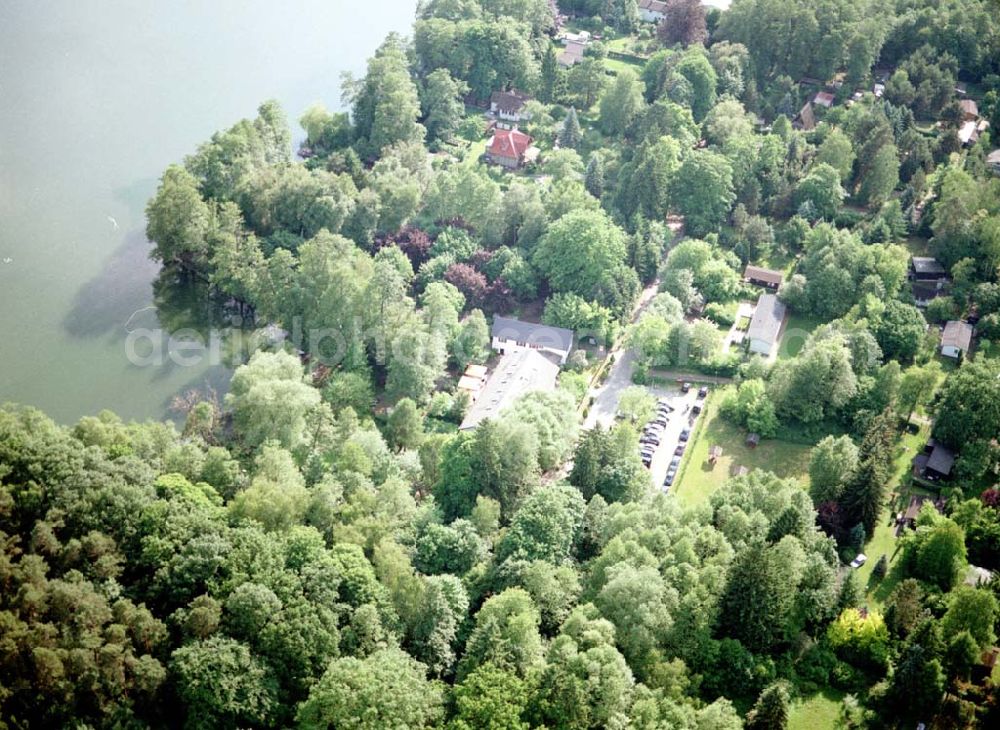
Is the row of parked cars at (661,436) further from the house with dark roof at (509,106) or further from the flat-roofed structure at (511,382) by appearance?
the house with dark roof at (509,106)

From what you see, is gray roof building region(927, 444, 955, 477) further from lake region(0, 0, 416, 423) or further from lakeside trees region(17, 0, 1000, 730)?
lake region(0, 0, 416, 423)

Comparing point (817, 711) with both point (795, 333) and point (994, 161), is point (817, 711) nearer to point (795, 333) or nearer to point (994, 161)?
point (795, 333)

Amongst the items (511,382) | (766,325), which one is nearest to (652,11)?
(766,325)

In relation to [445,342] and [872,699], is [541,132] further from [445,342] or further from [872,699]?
[872,699]

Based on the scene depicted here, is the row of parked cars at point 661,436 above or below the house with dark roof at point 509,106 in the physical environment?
below

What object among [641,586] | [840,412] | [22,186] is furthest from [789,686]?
[22,186]

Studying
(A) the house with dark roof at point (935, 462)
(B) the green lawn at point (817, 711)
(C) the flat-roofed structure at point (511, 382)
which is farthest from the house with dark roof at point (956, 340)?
(B) the green lawn at point (817, 711)
